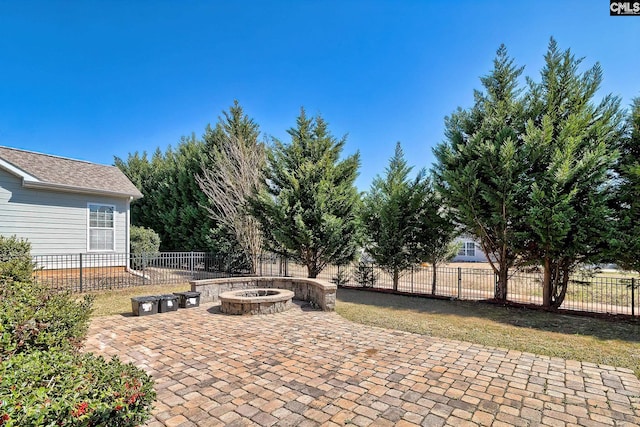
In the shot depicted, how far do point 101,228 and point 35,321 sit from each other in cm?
1211

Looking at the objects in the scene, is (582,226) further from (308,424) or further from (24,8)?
(24,8)

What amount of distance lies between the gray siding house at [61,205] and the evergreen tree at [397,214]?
35.6 feet

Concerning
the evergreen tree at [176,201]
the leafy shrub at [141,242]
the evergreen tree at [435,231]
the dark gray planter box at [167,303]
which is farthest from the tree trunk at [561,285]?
the leafy shrub at [141,242]

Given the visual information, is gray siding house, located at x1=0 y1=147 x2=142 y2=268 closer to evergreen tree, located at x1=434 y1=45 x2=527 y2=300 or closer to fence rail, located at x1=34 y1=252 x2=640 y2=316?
fence rail, located at x1=34 y1=252 x2=640 y2=316

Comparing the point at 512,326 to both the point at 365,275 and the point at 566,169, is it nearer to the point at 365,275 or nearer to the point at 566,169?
the point at 566,169

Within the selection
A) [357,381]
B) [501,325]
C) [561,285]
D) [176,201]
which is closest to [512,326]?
[501,325]

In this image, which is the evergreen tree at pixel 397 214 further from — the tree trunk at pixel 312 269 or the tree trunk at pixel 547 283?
the tree trunk at pixel 547 283

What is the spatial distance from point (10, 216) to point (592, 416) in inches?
642

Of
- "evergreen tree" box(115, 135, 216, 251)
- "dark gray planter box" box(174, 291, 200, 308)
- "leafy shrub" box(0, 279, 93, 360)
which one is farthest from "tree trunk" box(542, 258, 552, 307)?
"evergreen tree" box(115, 135, 216, 251)

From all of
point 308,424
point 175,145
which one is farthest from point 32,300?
point 175,145

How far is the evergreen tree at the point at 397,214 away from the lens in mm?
11328

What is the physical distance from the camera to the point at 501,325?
7.16 metres

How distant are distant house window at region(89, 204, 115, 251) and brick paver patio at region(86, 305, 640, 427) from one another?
339 inches

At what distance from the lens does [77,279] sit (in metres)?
11.8
